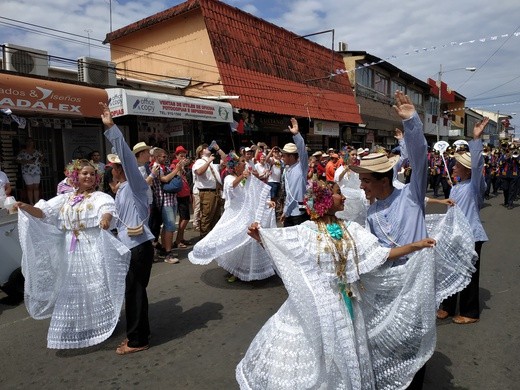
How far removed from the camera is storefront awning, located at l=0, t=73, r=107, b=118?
27.4ft

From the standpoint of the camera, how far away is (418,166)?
2.66m

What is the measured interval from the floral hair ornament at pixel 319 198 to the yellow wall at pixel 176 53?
41.7ft

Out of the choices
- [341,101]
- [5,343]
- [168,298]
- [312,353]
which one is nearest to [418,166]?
[312,353]

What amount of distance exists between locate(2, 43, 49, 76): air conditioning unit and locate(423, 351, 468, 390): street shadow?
10491 millimetres

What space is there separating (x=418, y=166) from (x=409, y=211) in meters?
0.35

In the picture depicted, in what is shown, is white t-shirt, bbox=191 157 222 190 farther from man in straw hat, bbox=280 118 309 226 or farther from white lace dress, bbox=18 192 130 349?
white lace dress, bbox=18 192 130 349

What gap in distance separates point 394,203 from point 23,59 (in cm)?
1030

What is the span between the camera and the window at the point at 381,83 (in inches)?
1133

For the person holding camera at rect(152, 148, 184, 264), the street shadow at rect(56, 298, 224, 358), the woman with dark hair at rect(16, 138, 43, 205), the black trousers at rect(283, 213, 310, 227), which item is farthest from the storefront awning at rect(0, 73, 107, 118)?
the black trousers at rect(283, 213, 310, 227)

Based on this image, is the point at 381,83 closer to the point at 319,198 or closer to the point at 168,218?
the point at 168,218

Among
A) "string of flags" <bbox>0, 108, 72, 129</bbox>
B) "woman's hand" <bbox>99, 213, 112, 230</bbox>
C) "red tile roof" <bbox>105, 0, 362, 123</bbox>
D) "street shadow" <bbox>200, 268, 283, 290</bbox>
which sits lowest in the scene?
"street shadow" <bbox>200, 268, 283, 290</bbox>

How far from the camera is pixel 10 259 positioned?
520 cm

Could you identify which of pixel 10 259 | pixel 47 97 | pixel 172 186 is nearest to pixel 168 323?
pixel 10 259

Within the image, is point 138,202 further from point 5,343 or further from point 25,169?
point 25,169
